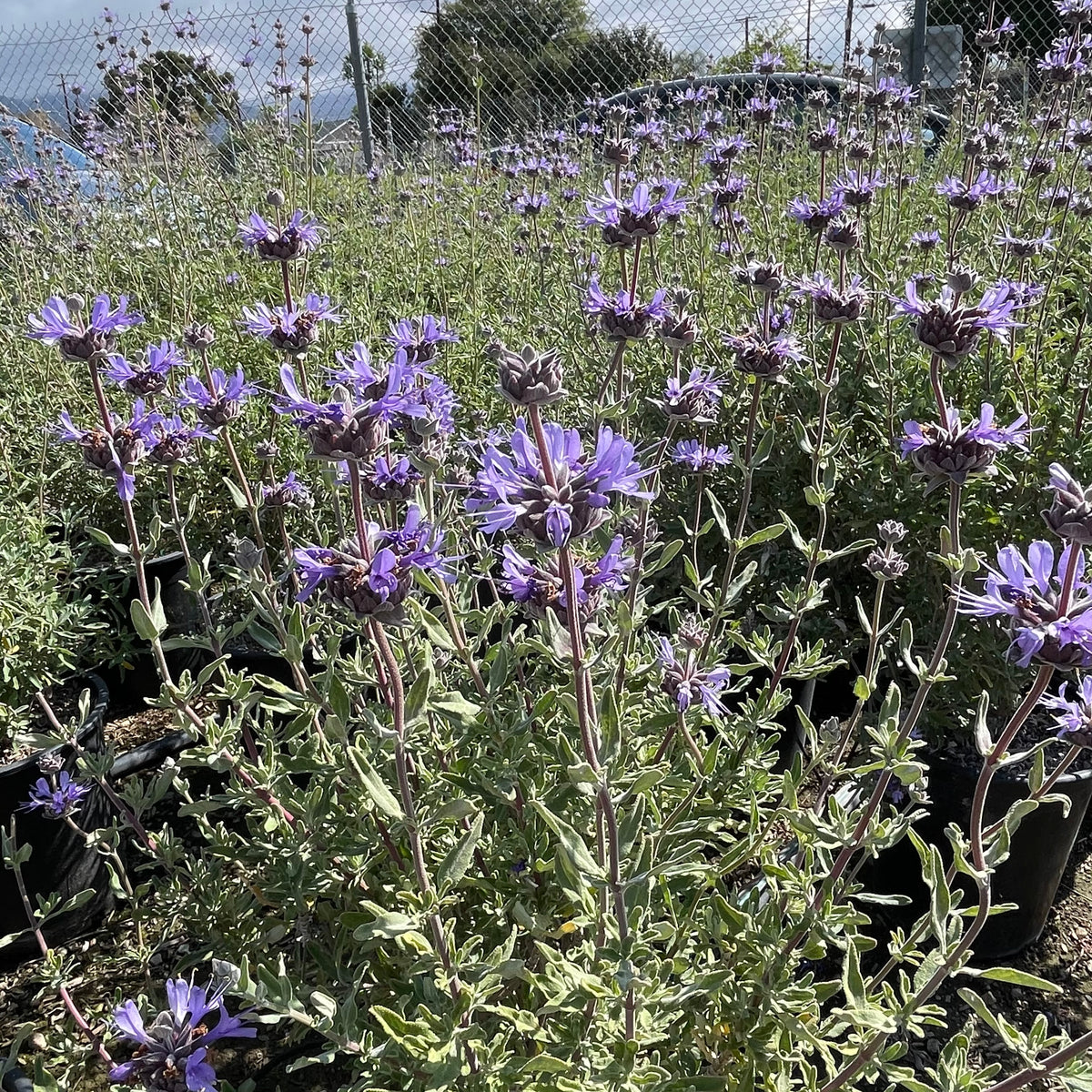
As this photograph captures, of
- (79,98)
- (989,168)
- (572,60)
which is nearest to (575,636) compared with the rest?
(989,168)

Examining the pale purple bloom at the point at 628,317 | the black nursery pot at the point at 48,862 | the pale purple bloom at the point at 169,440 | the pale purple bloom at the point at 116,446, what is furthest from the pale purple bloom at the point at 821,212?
the black nursery pot at the point at 48,862

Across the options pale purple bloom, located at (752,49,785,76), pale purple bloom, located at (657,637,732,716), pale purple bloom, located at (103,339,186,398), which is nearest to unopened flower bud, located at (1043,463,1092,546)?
pale purple bloom, located at (657,637,732,716)

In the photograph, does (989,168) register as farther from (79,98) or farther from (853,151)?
(79,98)

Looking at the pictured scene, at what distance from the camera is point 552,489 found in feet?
3.54

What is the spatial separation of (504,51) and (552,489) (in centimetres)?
1348

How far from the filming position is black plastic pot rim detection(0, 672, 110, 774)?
2471mm

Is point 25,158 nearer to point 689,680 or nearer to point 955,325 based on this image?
point 689,680

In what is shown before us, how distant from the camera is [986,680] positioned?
9.31ft

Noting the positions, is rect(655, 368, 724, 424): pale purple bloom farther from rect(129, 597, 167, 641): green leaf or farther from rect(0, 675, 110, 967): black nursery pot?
rect(0, 675, 110, 967): black nursery pot

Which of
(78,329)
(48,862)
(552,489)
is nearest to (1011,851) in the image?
(552,489)

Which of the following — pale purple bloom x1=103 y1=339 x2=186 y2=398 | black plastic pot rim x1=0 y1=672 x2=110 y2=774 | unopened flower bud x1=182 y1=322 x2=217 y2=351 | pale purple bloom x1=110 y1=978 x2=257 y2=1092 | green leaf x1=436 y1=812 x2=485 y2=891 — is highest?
unopened flower bud x1=182 y1=322 x2=217 y2=351

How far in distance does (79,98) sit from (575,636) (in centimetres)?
789

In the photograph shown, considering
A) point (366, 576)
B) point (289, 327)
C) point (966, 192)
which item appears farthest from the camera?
point (966, 192)

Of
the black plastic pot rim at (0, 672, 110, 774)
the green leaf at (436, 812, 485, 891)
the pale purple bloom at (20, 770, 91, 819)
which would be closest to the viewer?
the green leaf at (436, 812, 485, 891)
